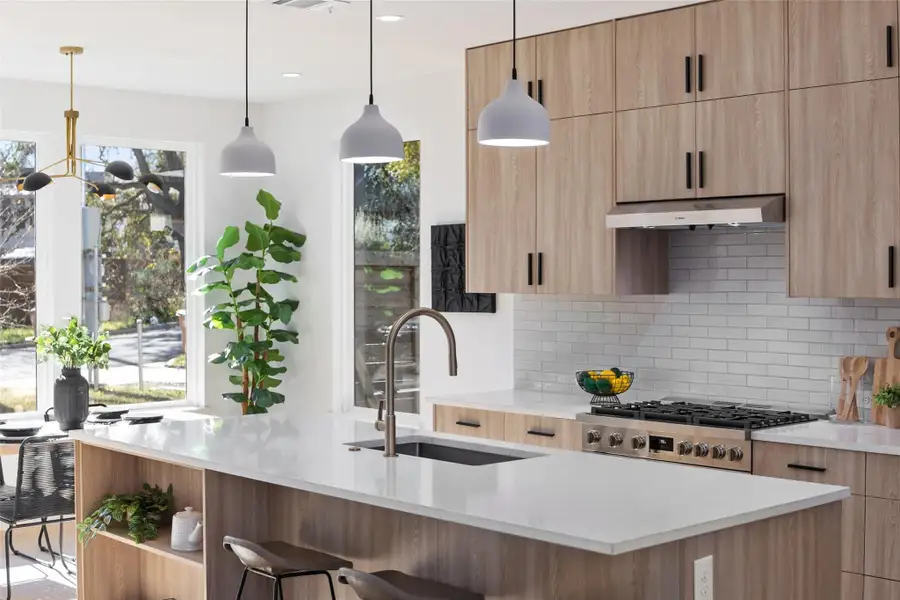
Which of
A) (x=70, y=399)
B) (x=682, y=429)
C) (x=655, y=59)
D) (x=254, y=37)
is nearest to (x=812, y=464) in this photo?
(x=682, y=429)

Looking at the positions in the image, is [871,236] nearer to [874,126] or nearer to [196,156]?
[874,126]

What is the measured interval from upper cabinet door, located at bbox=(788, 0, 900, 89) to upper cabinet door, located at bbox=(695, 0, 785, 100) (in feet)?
0.25

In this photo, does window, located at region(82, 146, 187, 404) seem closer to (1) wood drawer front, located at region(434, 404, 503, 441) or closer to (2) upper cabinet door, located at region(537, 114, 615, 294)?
(1) wood drawer front, located at region(434, 404, 503, 441)

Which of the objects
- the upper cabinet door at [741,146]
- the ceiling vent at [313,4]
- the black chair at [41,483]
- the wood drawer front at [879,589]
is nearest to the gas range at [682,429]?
the wood drawer front at [879,589]

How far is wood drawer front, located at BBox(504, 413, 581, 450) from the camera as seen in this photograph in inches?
210

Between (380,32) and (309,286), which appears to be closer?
(380,32)

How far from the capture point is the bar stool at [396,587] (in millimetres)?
3008

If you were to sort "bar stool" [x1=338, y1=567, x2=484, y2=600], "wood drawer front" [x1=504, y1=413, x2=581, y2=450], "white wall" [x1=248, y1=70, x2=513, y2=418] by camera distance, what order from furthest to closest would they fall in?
"white wall" [x1=248, y1=70, x2=513, y2=418], "wood drawer front" [x1=504, y1=413, x2=581, y2=450], "bar stool" [x1=338, y1=567, x2=484, y2=600]

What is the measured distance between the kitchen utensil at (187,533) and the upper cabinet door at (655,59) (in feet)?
9.21

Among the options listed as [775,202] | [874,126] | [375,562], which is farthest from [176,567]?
[874,126]

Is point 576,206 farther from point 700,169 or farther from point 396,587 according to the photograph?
point 396,587

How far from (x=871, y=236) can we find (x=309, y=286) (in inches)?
172

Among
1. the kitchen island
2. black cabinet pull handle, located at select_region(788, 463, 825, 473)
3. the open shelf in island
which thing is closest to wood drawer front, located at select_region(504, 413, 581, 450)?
black cabinet pull handle, located at select_region(788, 463, 825, 473)

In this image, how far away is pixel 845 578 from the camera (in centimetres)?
441
